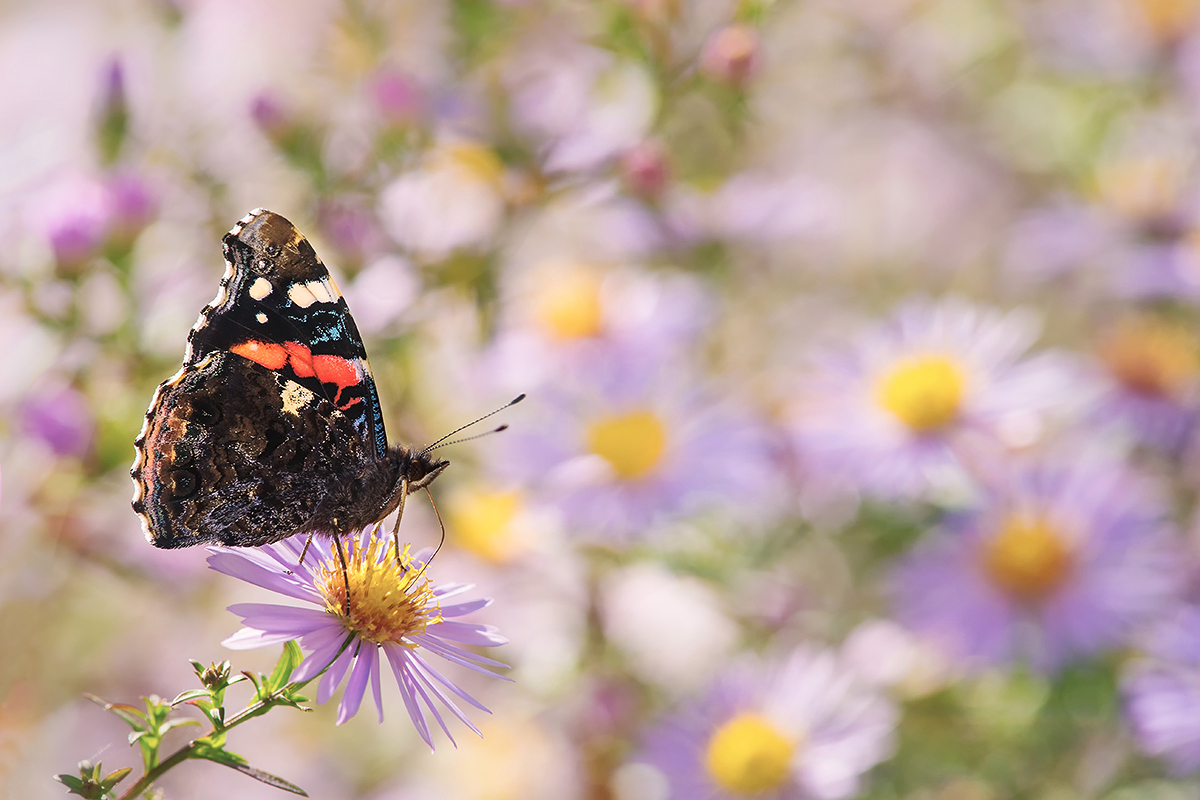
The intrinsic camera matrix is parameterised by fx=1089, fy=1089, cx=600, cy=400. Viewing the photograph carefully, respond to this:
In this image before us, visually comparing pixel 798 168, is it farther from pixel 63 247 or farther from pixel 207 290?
pixel 63 247

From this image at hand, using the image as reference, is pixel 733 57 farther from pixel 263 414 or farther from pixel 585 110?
pixel 263 414

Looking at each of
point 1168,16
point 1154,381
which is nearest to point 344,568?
point 1154,381

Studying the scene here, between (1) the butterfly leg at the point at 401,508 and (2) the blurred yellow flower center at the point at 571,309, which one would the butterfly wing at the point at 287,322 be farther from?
(2) the blurred yellow flower center at the point at 571,309

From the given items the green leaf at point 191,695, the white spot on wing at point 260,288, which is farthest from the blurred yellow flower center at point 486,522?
the green leaf at point 191,695

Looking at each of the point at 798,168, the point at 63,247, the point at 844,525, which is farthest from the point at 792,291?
the point at 63,247

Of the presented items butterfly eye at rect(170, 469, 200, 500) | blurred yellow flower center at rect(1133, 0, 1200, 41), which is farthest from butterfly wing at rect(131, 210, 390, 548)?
blurred yellow flower center at rect(1133, 0, 1200, 41)

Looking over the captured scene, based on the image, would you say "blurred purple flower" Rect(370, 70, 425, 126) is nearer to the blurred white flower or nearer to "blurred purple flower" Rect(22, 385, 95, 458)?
"blurred purple flower" Rect(22, 385, 95, 458)
